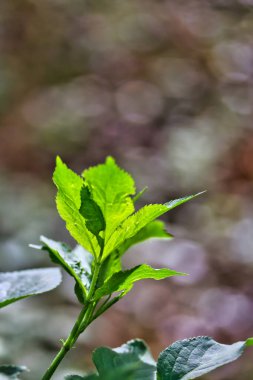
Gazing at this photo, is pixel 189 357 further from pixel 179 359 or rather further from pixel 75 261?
pixel 75 261

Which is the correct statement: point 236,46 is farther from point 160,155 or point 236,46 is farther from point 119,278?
point 119,278

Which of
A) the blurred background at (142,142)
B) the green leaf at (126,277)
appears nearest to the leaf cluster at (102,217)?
the green leaf at (126,277)

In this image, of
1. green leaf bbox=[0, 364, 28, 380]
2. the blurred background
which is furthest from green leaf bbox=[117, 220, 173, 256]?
the blurred background

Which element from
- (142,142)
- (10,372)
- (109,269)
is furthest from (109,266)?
(142,142)

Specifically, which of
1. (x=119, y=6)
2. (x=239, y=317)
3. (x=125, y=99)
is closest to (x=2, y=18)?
(x=119, y=6)

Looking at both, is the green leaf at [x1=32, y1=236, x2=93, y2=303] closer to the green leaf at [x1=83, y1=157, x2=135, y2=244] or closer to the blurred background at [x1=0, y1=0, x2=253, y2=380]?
the green leaf at [x1=83, y1=157, x2=135, y2=244]

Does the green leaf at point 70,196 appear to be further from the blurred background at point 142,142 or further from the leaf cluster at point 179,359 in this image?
the blurred background at point 142,142
